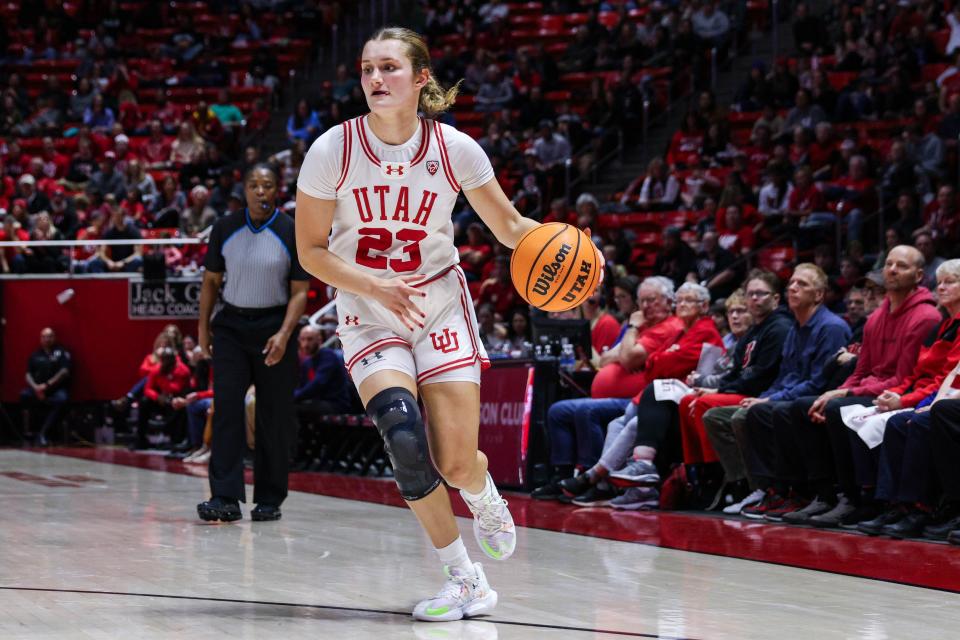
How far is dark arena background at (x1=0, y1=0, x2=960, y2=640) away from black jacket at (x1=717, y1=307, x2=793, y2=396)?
0.02 m

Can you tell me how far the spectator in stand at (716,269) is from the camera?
38.9ft

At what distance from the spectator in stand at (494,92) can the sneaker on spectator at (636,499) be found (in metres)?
11.2

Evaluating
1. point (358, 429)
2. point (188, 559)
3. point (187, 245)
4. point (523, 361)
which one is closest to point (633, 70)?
point (187, 245)

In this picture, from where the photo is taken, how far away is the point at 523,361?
29.7 feet

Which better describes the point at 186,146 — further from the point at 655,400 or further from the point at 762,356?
the point at 762,356

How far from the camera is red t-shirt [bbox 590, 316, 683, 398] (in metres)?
8.40

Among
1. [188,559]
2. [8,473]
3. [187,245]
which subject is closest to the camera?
[188,559]

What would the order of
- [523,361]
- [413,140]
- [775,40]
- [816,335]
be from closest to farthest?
[413,140]
[816,335]
[523,361]
[775,40]

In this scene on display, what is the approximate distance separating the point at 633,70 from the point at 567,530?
38.6 feet

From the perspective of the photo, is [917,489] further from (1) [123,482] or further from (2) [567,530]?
(1) [123,482]

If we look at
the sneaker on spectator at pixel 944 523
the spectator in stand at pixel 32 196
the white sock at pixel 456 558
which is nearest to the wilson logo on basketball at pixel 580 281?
the white sock at pixel 456 558

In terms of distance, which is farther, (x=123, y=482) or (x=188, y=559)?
(x=123, y=482)

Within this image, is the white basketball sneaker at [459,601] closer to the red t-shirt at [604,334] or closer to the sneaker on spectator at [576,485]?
the sneaker on spectator at [576,485]

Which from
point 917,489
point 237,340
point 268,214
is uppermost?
point 268,214
